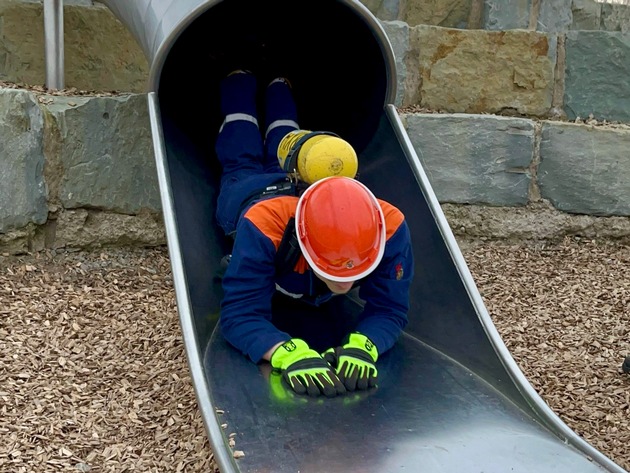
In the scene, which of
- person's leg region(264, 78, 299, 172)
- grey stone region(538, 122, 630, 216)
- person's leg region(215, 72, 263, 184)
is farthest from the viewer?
grey stone region(538, 122, 630, 216)

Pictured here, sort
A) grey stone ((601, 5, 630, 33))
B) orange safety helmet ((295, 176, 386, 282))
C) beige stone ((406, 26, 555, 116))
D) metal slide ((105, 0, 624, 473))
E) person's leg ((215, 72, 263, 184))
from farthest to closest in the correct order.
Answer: grey stone ((601, 5, 630, 33)) < beige stone ((406, 26, 555, 116)) < person's leg ((215, 72, 263, 184)) < orange safety helmet ((295, 176, 386, 282)) < metal slide ((105, 0, 624, 473))

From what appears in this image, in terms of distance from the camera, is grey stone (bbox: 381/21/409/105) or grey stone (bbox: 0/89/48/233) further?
grey stone (bbox: 381/21/409/105)

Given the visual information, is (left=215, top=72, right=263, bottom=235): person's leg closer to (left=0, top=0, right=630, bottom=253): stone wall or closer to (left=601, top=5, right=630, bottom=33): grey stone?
(left=0, top=0, right=630, bottom=253): stone wall

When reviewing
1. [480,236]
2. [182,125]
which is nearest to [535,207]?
[480,236]

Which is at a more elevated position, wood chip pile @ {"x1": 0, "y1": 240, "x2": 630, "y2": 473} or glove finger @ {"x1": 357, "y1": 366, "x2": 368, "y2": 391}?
glove finger @ {"x1": 357, "y1": 366, "x2": 368, "y2": 391}

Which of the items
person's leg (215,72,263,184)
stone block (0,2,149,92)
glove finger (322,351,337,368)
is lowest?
glove finger (322,351,337,368)

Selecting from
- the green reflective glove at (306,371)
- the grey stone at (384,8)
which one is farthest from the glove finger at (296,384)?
→ the grey stone at (384,8)

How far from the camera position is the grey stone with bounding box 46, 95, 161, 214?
12.3ft

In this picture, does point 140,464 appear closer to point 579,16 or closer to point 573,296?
point 573,296

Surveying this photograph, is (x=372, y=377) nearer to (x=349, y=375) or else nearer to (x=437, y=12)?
A: (x=349, y=375)

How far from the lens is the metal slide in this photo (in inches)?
86.4

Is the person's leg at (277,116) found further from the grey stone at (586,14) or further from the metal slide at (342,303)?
the grey stone at (586,14)

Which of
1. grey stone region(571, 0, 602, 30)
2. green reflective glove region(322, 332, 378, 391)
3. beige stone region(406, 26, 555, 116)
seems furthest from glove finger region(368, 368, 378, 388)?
grey stone region(571, 0, 602, 30)


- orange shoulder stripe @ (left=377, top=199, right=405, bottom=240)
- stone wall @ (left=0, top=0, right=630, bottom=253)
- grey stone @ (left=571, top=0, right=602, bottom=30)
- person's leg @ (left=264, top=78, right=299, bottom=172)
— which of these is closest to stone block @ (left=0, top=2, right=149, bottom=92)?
stone wall @ (left=0, top=0, right=630, bottom=253)
